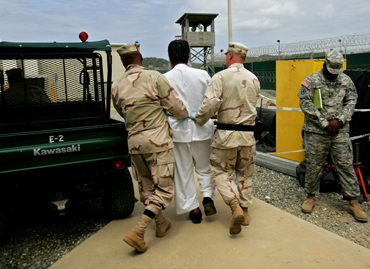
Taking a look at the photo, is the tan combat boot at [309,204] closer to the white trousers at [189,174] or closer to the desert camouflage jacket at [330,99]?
the desert camouflage jacket at [330,99]

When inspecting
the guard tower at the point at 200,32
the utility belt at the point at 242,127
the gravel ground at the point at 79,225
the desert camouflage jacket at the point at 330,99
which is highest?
the guard tower at the point at 200,32

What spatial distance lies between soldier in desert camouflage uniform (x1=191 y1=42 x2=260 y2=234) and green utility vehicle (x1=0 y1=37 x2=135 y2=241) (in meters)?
0.99

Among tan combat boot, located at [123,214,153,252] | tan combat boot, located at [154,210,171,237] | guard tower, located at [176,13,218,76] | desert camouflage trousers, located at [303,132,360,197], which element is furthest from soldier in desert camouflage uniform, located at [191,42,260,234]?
guard tower, located at [176,13,218,76]

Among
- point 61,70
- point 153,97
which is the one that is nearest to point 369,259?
point 153,97

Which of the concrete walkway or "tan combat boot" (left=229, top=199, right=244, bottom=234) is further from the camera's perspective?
"tan combat boot" (left=229, top=199, right=244, bottom=234)

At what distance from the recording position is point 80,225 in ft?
12.4

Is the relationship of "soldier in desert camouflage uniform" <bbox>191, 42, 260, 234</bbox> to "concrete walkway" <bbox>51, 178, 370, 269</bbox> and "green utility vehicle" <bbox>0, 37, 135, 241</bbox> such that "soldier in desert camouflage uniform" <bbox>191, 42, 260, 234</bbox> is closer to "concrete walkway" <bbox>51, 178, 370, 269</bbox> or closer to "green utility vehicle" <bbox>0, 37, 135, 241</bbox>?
"concrete walkway" <bbox>51, 178, 370, 269</bbox>

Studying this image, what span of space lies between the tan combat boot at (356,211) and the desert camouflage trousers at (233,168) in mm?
1293

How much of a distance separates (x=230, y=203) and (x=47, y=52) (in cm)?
255

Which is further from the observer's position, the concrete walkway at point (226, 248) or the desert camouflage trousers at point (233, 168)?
the desert camouflage trousers at point (233, 168)

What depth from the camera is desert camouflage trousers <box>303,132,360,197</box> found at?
3791mm

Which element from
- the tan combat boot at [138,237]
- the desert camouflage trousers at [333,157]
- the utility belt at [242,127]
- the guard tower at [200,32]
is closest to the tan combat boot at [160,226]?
the tan combat boot at [138,237]

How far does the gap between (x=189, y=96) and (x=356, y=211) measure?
2.35 metres

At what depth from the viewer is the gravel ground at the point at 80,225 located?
3148 millimetres
